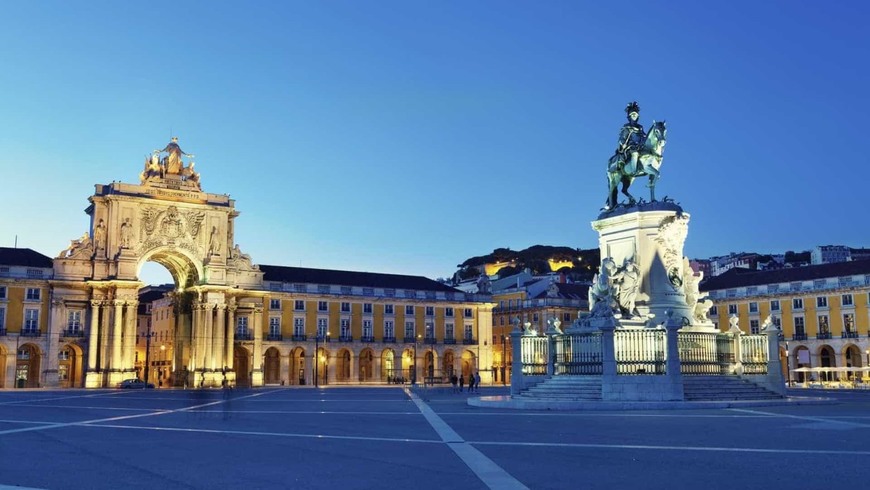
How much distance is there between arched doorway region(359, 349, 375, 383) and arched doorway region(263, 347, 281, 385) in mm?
8025

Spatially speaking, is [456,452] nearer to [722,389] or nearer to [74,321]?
[722,389]

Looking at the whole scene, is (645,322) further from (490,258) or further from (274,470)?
(490,258)

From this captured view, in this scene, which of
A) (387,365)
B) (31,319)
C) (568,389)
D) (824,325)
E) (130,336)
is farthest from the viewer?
(387,365)

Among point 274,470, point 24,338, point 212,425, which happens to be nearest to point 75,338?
point 24,338

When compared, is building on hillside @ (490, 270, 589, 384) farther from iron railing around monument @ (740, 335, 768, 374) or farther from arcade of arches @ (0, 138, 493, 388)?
iron railing around monument @ (740, 335, 768, 374)

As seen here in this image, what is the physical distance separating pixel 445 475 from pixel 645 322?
16340 mm

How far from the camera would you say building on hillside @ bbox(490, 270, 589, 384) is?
9631 cm

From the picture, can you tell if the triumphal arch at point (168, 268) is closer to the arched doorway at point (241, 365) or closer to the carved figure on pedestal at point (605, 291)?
the arched doorway at point (241, 365)

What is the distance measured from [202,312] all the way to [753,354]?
2181 inches

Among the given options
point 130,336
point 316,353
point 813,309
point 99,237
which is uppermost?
point 99,237

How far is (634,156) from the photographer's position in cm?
2780

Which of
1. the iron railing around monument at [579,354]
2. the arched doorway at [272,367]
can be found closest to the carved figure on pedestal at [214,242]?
the arched doorway at [272,367]

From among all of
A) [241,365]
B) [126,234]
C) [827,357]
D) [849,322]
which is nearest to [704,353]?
[126,234]

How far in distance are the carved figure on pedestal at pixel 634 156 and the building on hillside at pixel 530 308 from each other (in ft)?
214
